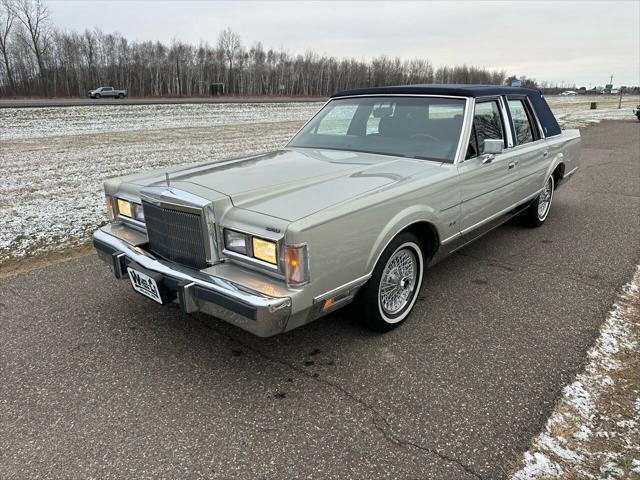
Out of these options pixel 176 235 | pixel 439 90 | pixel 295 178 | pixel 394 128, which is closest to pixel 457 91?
pixel 439 90

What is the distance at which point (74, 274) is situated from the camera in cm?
429

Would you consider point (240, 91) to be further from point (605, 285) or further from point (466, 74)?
point (605, 285)

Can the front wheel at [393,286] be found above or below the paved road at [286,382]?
above

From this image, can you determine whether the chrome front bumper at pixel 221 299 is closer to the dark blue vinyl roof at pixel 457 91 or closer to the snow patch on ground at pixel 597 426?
the snow patch on ground at pixel 597 426

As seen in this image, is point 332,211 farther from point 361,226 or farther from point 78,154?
point 78,154

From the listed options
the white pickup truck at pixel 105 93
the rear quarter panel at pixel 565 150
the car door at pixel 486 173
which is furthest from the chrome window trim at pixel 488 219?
the white pickup truck at pixel 105 93

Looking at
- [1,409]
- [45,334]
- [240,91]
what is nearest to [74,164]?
[45,334]

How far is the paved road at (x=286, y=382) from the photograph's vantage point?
2.17 m

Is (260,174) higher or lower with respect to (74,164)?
higher

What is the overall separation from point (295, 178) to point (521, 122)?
3.06m

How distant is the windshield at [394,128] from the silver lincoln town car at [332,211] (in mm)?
12

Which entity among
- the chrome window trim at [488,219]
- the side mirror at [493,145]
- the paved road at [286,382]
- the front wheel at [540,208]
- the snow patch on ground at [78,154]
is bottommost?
the snow patch on ground at [78,154]

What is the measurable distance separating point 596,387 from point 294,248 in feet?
6.48

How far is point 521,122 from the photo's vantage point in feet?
16.1
